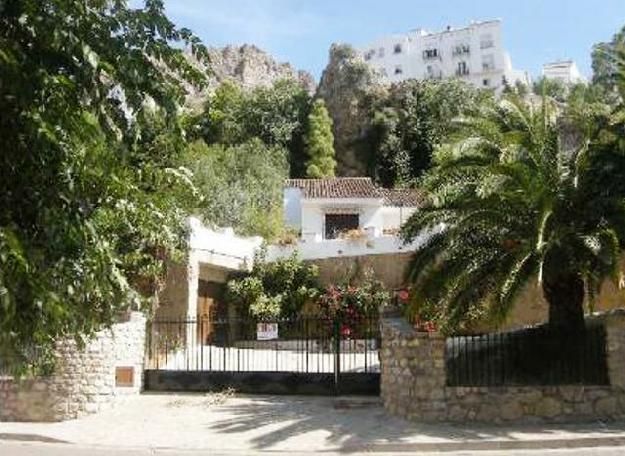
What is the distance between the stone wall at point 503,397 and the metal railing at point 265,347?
3228mm

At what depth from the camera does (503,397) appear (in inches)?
555

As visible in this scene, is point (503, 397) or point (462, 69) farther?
point (462, 69)

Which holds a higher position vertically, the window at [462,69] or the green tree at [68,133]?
the window at [462,69]

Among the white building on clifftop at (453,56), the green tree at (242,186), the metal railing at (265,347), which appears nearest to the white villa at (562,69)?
the white building on clifftop at (453,56)

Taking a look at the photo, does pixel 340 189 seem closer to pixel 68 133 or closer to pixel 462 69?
pixel 68 133

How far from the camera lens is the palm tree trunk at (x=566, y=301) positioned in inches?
586

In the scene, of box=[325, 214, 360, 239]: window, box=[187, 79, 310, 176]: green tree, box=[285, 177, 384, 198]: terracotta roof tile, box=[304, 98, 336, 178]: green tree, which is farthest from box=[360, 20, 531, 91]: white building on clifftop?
box=[325, 214, 360, 239]: window

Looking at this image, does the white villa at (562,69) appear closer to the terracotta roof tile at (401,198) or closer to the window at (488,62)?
the window at (488,62)

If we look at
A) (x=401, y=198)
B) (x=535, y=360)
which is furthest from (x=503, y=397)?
(x=401, y=198)

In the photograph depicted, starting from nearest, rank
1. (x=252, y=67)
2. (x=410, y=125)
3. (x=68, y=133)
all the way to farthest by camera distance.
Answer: (x=68, y=133) → (x=410, y=125) → (x=252, y=67)

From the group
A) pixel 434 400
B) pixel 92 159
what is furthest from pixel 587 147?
pixel 92 159

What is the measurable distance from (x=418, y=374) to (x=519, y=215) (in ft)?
11.5

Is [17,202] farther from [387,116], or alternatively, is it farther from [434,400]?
[387,116]

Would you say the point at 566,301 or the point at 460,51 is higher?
the point at 460,51
